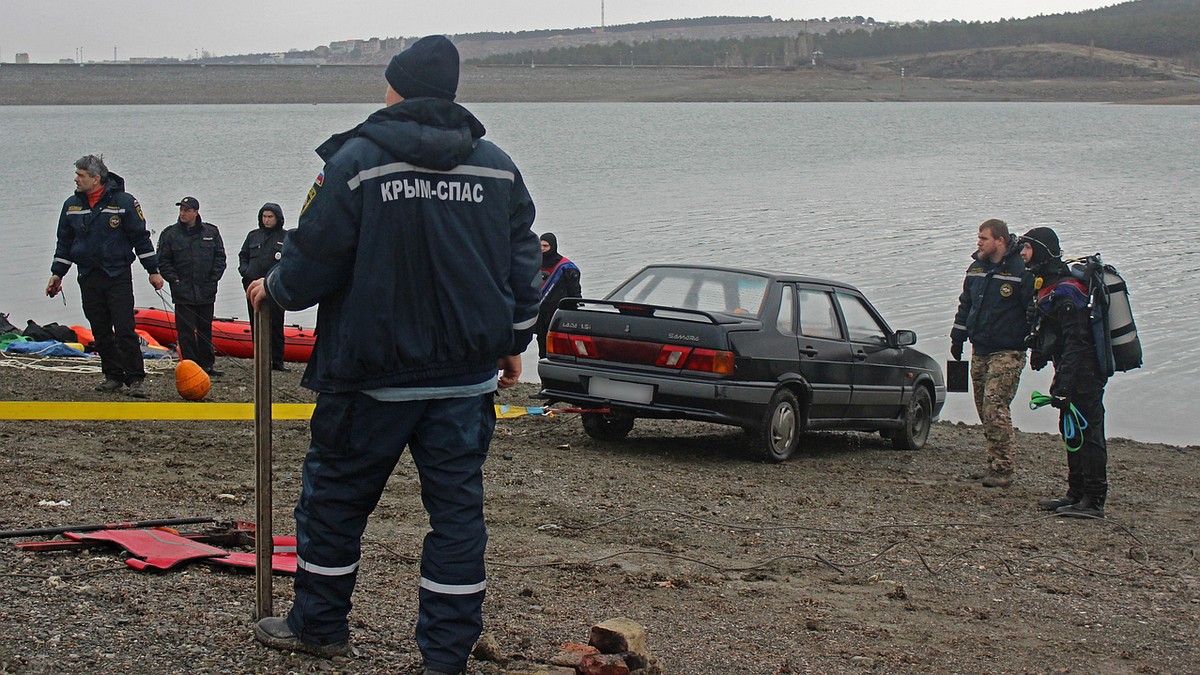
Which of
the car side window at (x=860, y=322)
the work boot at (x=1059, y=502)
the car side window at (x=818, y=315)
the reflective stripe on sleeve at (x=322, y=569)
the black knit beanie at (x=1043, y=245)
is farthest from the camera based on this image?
the car side window at (x=860, y=322)

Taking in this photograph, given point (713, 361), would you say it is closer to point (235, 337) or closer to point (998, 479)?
point (998, 479)

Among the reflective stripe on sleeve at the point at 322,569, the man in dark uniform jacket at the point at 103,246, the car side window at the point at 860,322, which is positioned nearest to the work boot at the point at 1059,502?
the car side window at the point at 860,322

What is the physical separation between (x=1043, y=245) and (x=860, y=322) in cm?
269

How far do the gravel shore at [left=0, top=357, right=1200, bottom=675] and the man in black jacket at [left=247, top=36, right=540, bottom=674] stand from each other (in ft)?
1.35

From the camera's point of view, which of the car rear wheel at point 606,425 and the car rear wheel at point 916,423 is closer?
the car rear wheel at point 606,425

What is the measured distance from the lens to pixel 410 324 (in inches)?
164

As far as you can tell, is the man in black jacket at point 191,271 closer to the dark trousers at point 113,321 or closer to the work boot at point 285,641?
the dark trousers at point 113,321

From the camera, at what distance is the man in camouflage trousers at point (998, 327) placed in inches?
394

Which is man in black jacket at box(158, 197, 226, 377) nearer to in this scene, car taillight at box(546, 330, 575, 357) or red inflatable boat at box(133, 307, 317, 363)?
red inflatable boat at box(133, 307, 317, 363)

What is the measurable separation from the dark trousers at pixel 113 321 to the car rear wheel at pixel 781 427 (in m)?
5.49

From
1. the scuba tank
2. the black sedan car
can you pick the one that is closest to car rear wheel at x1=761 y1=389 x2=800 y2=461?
the black sedan car

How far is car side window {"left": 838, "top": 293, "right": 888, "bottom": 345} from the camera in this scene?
1149 cm

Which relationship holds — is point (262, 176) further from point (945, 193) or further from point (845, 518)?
point (845, 518)

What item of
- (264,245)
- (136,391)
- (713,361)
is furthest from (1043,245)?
(264,245)
